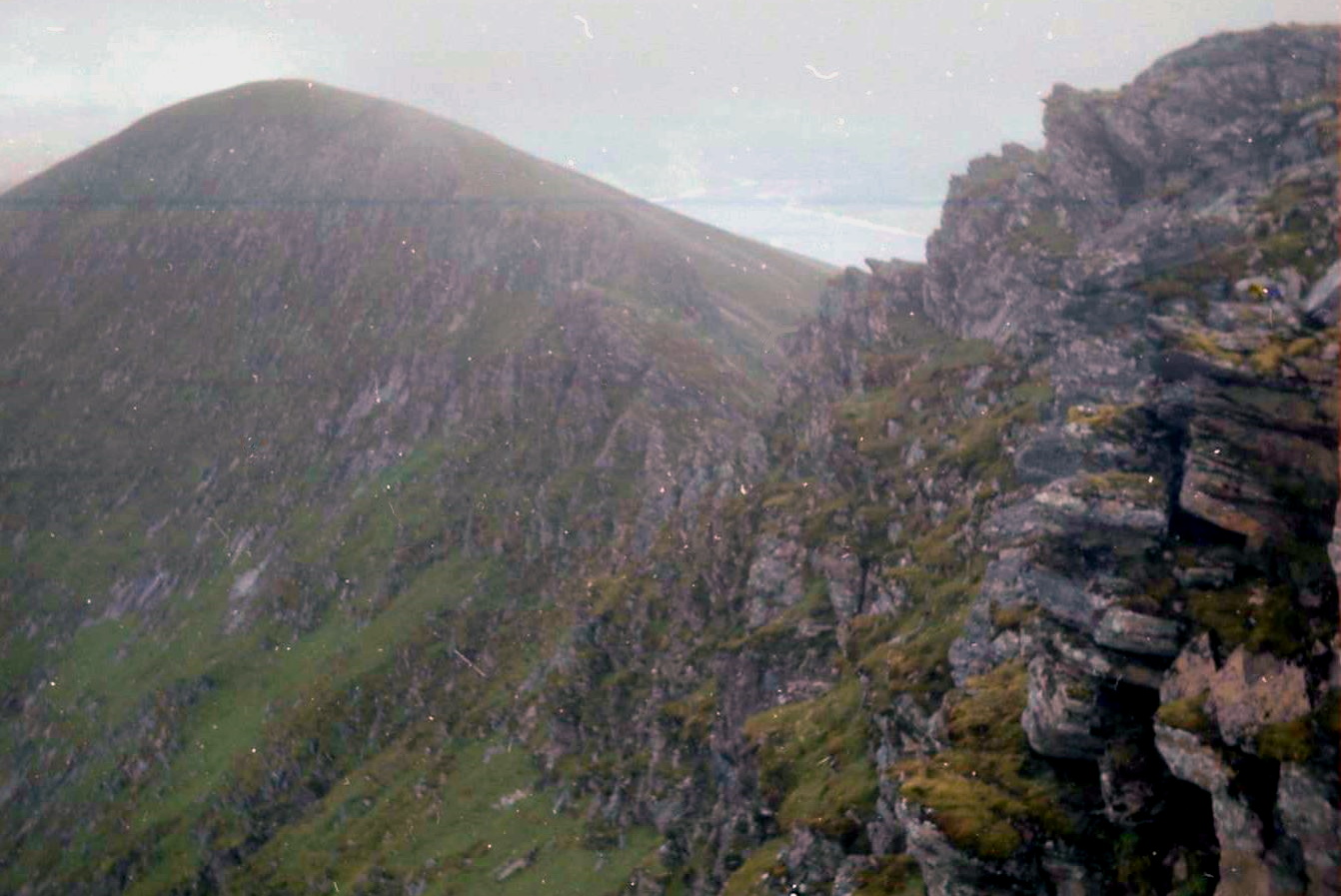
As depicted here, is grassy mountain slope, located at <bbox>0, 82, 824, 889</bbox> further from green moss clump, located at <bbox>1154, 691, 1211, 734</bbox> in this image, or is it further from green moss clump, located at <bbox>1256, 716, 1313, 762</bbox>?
green moss clump, located at <bbox>1256, 716, 1313, 762</bbox>

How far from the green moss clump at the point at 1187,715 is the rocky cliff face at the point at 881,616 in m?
0.14

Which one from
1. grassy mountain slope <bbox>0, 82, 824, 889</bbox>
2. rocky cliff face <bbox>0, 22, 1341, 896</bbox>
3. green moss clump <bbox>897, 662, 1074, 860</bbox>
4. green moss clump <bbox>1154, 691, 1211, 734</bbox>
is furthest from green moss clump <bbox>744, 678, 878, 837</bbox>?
grassy mountain slope <bbox>0, 82, 824, 889</bbox>

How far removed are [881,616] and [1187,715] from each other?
33318 mm

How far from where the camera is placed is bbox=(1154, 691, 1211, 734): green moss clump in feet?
86.0

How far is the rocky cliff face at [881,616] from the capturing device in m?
29.0

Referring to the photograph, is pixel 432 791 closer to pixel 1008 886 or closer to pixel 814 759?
pixel 814 759

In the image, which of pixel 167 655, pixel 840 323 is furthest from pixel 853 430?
pixel 167 655

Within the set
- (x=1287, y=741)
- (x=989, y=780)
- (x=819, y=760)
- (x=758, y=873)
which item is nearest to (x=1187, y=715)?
(x=1287, y=741)

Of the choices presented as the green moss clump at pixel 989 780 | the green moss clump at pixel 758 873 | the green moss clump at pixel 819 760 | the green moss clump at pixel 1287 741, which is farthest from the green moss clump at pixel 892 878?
the green moss clump at pixel 1287 741

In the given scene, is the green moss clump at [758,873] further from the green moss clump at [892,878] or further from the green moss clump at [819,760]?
the green moss clump at [892,878]

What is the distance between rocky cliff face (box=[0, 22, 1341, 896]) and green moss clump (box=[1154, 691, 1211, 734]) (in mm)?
135

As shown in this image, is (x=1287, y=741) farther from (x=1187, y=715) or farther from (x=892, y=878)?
(x=892, y=878)

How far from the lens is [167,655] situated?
547 feet

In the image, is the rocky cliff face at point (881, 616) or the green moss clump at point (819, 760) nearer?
the rocky cliff face at point (881, 616)
